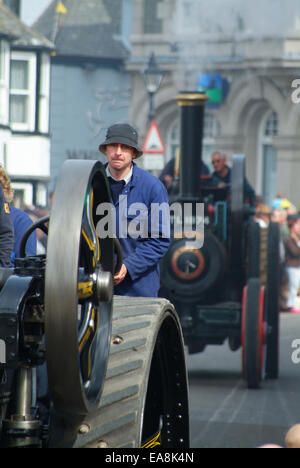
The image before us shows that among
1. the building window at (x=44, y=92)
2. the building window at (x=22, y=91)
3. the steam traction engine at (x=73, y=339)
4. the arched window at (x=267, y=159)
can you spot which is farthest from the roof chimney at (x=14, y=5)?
the steam traction engine at (x=73, y=339)

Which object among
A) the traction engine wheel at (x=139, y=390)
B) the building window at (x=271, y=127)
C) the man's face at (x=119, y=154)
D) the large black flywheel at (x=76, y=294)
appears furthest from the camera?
the building window at (x=271, y=127)

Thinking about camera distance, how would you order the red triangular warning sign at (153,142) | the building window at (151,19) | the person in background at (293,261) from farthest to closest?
the building window at (151,19) → the red triangular warning sign at (153,142) → the person in background at (293,261)

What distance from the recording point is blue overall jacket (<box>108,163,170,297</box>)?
4.38 metres

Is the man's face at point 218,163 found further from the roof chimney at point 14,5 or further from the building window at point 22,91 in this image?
the building window at point 22,91

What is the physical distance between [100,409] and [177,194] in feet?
23.0

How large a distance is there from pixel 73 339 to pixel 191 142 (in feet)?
24.6

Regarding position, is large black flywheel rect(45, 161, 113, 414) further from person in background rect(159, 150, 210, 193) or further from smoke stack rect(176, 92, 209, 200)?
person in background rect(159, 150, 210, 193)

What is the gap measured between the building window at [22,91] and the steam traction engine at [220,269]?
56.1 feet

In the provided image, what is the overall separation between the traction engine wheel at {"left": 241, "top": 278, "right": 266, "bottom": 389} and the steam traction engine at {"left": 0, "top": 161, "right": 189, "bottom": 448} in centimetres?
596

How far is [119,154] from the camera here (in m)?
4.31

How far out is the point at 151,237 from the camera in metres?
4.43

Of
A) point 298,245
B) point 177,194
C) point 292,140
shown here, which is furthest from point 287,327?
point 292,140

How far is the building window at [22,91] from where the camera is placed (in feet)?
86.5
